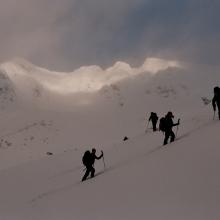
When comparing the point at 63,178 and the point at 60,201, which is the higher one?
the point at 63,178

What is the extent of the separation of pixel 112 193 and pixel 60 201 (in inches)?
109

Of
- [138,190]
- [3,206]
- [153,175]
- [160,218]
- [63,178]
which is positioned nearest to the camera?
[160,218]

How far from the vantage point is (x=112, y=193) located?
23578 millimetres

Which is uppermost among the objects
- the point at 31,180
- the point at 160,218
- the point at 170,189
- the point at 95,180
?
the point at 31,180

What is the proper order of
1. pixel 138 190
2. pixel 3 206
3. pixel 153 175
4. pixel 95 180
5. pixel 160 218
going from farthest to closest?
pixel 3 206, pixel 95 180, pixel 153 175, pixel 138 190, pixel 160 218

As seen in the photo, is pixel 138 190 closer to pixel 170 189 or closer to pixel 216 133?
pixel 170 189

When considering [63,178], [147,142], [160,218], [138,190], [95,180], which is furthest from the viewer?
[147,142]

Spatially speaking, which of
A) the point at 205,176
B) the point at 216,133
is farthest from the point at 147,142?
the point at 205,176

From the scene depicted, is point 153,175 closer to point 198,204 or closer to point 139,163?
point 139,163

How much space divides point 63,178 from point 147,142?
21.7 feet

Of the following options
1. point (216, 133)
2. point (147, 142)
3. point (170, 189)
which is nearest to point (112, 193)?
point (170, 189)

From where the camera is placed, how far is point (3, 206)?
30.6m

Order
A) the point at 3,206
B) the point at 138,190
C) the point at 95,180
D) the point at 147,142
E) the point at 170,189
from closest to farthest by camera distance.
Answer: the point at 170,189 < the point at 138,190 < the point at 95,180 < the point at 3,206 < the point at 147,142

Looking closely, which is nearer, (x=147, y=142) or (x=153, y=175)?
(x=153, y=175)
